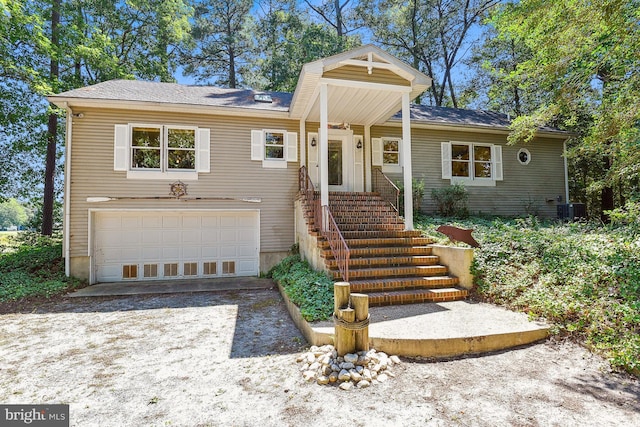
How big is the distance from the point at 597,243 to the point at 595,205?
606 inches

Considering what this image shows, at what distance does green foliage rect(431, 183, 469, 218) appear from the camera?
9633 mm

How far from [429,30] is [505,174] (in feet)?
37.9

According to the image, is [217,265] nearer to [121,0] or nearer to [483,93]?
[121,0]

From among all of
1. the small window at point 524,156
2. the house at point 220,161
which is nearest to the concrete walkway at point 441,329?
the house at point 220,161

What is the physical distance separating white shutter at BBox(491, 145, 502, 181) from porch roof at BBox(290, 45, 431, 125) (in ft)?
15.8

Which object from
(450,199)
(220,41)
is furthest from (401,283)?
(220,41)

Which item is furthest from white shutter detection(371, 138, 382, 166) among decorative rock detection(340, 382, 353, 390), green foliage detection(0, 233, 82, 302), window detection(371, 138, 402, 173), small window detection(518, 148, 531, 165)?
green foliage detection(0, 233, 82, 302)

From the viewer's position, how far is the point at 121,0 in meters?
14.4

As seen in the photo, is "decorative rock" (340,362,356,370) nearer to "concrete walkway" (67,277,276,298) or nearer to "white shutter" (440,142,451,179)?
"concrete walkway" (67,277,276,298)

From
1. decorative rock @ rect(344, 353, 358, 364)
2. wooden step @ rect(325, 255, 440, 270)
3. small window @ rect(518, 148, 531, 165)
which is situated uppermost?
small window @ rect(518, 148, 531, 165)

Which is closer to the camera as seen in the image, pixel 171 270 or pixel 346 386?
pixel 346 386

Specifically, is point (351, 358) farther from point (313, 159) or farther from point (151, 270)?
point (151, 270)

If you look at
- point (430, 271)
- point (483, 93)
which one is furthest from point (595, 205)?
point (430, 271)

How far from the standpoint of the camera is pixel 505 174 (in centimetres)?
1050
